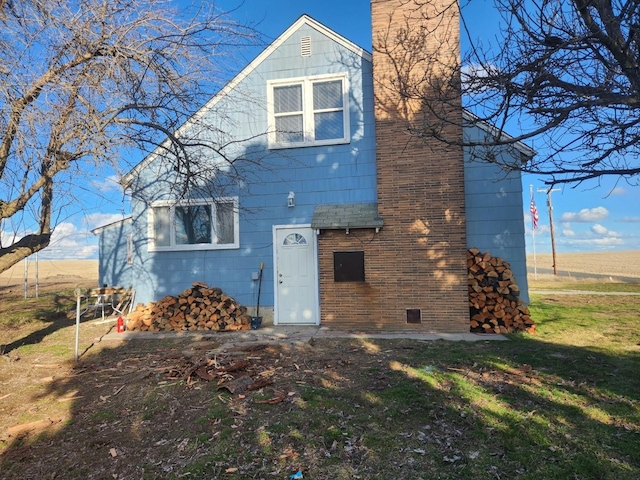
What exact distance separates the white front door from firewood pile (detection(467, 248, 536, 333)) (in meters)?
3.61

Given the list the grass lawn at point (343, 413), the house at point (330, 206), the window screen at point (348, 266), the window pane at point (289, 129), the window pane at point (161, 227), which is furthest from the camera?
the window pane at point (161, 227)

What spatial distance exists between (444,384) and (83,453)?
4133mm

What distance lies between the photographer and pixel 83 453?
3.84 m

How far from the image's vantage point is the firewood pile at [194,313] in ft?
31.1

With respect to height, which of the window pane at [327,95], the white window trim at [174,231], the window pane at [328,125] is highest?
the window pane at [327,95]

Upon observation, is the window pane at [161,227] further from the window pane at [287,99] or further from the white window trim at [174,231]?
the window pane at [287,99]

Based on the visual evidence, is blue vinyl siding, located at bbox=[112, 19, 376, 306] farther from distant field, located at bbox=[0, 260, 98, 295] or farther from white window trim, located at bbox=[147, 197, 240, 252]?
distant field, located at bbox=[0, 260, 98, 295]

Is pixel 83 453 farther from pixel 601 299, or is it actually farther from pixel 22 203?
pixel 601 299

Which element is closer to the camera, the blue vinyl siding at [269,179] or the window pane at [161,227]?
the blue vinyl siding at [269,179]

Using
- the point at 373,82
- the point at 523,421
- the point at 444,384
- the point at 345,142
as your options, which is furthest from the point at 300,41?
the point at 523,421

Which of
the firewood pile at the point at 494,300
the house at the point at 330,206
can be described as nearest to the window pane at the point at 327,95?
the house at the point at 330,206

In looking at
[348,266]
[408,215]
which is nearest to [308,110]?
[408,215]

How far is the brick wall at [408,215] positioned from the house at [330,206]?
2 centimetres

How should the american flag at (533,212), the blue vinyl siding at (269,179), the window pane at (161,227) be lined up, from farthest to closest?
the american flag at (533,212) → the window pane at (161,227) → the blue vinyl siding at (269,179)
